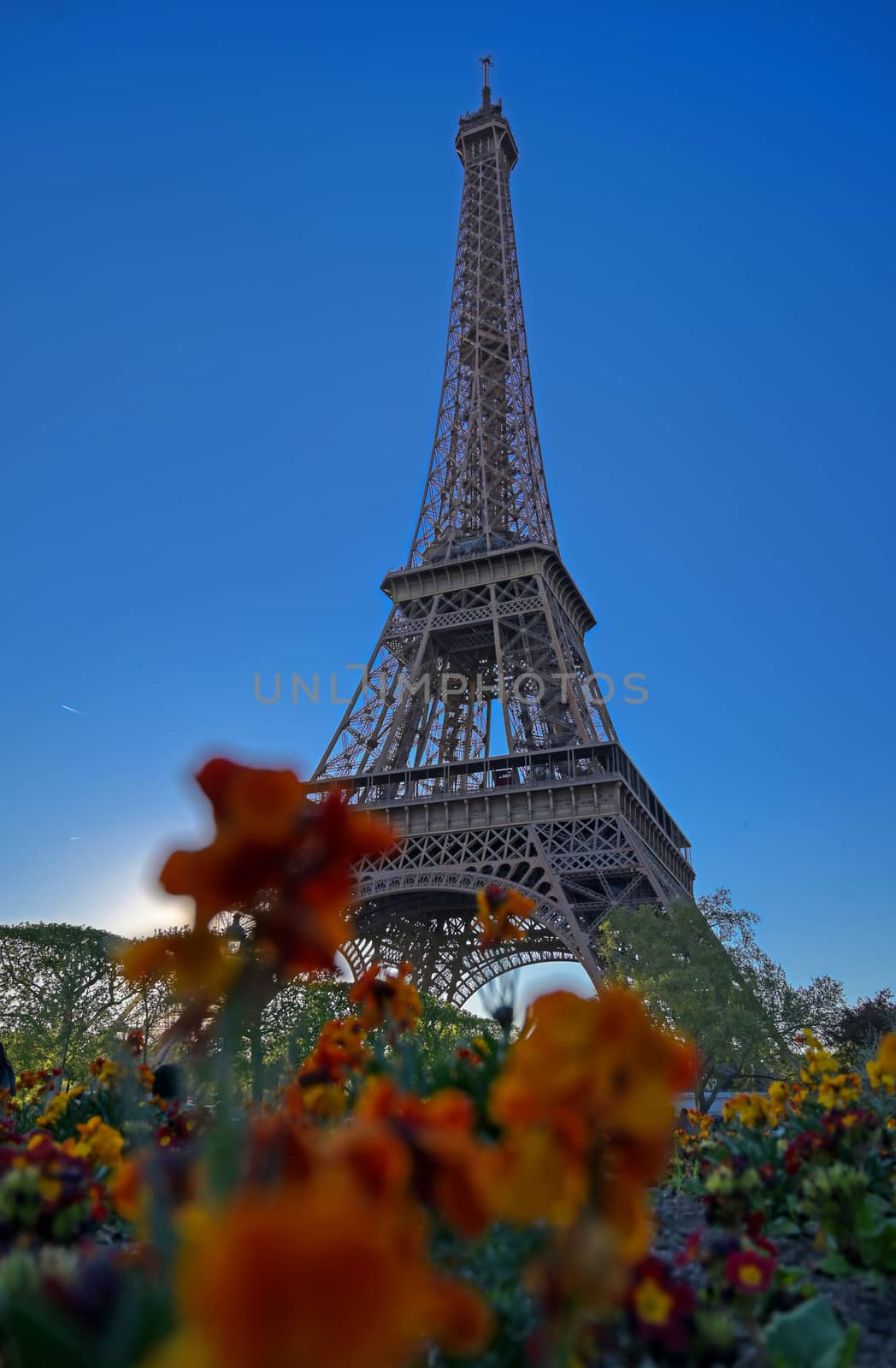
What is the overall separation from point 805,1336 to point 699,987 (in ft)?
69.1

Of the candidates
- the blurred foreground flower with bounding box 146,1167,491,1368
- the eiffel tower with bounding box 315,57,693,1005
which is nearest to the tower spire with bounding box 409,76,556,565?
the eiffel tower with bounding box 315,57,693,1005

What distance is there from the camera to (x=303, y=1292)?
0.89 metres

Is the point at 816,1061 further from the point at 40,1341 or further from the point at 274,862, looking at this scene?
the point at 40,1341

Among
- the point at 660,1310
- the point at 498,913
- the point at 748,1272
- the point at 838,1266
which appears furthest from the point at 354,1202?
the point at 838,1266

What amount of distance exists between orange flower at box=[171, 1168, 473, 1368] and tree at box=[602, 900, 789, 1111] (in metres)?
21.8

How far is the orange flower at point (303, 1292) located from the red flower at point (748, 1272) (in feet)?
7.15

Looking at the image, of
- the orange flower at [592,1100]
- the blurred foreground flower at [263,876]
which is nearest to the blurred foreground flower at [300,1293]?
the orange flower at [592,1100]

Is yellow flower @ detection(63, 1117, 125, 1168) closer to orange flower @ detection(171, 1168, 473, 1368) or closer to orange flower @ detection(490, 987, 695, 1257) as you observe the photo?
orange flower @ detection(490, 987, 695, 1257)

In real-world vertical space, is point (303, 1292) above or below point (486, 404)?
below

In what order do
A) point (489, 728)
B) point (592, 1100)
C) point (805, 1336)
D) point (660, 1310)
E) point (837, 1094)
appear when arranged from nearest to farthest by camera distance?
point (592, 1100)
point (660, 1310)
point (805, 1336)
point (837, 1094)
point (489, 728)

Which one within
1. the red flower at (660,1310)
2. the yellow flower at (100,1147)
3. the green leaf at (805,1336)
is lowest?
the green leaf at (805,1336)

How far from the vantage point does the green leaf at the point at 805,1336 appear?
2791 millimetres

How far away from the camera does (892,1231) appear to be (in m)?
4.19

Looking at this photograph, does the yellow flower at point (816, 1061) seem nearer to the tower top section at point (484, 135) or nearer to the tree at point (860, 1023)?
the tree at point (860, 1023)
